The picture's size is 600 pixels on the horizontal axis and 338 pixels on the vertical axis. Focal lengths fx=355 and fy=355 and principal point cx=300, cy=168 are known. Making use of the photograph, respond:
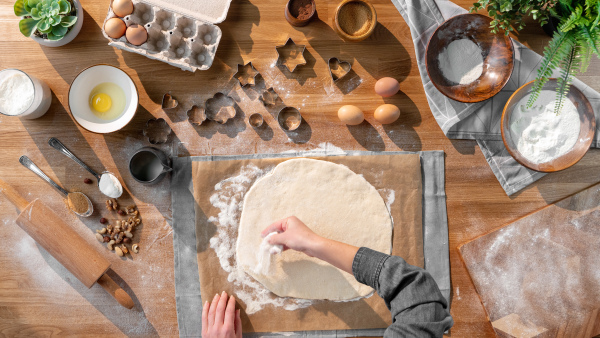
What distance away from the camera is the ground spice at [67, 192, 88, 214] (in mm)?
1396

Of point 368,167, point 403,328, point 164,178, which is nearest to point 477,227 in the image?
point 368,167

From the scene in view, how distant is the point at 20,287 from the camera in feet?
4.68

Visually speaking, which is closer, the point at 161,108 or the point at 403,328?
the point at 403,328

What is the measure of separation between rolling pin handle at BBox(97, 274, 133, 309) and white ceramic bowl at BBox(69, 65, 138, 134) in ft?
1.87

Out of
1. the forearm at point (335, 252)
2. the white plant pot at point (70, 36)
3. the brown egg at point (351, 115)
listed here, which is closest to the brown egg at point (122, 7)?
the white plant pot at point (70, 36)

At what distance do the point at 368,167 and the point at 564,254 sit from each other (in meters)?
0.84

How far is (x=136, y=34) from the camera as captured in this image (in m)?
1.30

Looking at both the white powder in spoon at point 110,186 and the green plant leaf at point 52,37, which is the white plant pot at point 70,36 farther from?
the white powder in spoon at point 110,186

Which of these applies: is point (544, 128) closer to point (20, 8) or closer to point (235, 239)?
point (235, 239)

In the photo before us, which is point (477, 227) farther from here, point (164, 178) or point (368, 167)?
point (164, 178)

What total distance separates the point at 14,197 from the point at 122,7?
0.84 m

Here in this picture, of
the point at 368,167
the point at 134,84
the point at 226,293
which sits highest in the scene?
the point at 134,84

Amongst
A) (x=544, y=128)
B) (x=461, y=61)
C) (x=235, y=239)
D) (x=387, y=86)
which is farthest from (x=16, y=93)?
(x=544, y=128)

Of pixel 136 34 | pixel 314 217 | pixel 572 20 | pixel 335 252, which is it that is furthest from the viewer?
pixel 314 217
